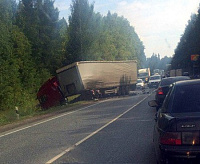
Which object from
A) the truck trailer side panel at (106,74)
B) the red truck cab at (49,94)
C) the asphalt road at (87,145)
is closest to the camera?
the asphalt road at (87,145)

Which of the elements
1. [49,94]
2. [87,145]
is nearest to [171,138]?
[87,145]

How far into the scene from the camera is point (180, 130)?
5102 millimetres

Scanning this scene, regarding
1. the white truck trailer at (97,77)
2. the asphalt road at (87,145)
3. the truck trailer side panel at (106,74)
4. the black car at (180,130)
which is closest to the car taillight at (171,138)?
the black car at (180,130)

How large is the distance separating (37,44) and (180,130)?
47327 mm

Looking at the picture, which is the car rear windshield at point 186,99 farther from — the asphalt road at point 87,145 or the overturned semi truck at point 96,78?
the overturned semi truck at point 96,78

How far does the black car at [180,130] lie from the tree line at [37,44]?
27.6 m

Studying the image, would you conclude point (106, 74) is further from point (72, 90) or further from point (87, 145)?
point (87, 145)

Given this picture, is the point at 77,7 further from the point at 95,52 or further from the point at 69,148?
the point at 69,148

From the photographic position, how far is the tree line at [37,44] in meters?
34.8

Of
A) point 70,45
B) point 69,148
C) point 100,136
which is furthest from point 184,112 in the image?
point 70,45

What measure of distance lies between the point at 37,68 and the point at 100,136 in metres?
40.0

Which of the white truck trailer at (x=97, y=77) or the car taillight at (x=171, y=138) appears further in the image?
the white truck trailer at (x=97, y=77)

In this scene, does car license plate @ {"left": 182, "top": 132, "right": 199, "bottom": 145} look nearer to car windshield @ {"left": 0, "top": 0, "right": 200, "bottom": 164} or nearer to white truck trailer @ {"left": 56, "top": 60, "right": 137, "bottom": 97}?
car windshield @ {"left": 0, "top": 0, "right": 200, "bottom": 164}

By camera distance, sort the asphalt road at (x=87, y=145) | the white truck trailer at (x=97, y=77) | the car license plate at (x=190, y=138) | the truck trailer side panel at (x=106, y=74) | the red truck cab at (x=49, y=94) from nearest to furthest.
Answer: the car license plate at (x=190, y=138)
the asphalt road at (x=87, y=145)
the red truck cab at (x=49, y=94)
the white truck trailer at (x=97, y=77)
the truck trailer side panel at (x=106, y=74)
